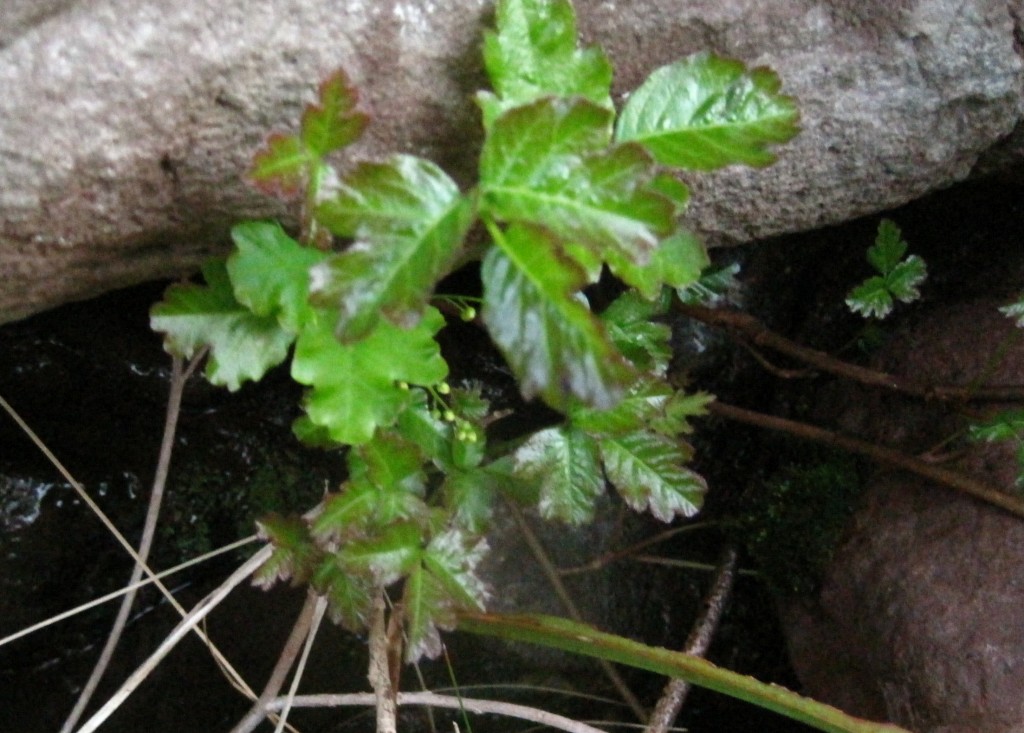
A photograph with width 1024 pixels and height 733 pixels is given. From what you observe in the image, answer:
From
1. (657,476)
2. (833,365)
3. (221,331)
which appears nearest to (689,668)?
(657,476)

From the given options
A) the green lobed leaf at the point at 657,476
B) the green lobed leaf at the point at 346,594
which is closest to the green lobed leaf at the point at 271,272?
the green lobed leaf at the point at 346,594

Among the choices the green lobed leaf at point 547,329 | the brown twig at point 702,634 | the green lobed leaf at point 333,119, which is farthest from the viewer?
the brown twig at point 702,634

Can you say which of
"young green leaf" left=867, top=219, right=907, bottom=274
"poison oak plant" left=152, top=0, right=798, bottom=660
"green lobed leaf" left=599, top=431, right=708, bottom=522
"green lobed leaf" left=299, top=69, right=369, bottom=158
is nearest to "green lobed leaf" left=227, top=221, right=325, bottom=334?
"poison oak plant" left=152, top=0, right=798, bottom=660

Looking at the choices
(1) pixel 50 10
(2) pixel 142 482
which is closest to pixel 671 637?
(2) pixel 142 482

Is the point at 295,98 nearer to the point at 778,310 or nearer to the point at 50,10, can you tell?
the point at 50,10

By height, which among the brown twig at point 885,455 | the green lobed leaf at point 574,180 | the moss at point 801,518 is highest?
the green lobed leaf at point 574,180

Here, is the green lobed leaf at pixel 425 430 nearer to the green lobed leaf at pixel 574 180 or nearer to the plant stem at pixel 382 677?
the plant stem at pixel 382 677

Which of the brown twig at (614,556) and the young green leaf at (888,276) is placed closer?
the young green leaf at (888,276)
